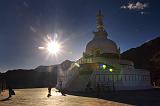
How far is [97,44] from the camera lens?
50219 millimetres

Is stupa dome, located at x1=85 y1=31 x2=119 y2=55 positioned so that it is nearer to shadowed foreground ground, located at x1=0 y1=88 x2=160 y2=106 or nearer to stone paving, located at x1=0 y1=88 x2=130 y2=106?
shadowed foreground ground, located at x1=0 y1=88 x2=160 y2=106

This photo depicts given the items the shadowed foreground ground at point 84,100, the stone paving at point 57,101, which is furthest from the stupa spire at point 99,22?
the stone paving at point 57,101

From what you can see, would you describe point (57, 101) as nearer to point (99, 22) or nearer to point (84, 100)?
point (84, 100)

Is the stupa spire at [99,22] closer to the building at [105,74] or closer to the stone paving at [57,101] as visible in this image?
the building at [105,74]

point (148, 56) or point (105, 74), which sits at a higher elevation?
point (148, 56)

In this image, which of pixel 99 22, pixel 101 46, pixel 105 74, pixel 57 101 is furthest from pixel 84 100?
pixel 99 22

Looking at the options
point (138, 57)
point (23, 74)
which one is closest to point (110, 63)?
point (138, 57)

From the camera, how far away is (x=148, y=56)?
11688 centimetres

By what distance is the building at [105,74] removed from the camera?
122 ft

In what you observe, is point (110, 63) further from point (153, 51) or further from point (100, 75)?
point (153, 51)

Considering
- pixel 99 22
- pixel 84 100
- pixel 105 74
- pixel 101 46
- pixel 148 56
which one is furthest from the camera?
pixel 148 56

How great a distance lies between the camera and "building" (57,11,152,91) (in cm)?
3719

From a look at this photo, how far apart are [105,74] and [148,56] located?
84952mm

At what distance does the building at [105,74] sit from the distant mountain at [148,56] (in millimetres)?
45325
